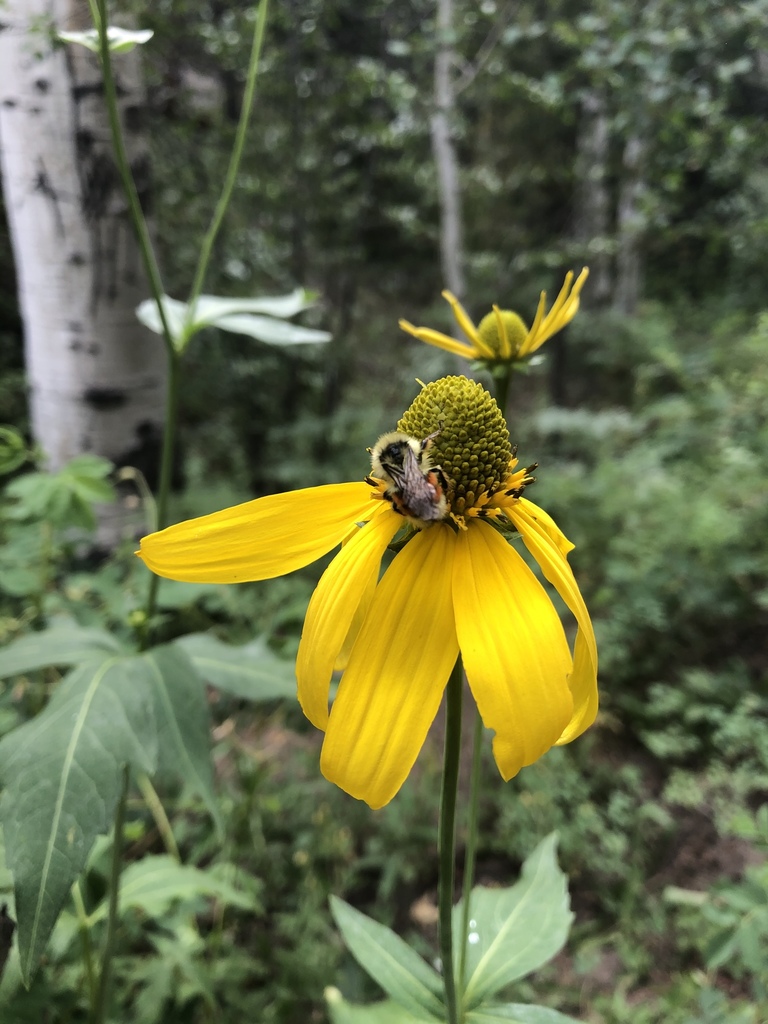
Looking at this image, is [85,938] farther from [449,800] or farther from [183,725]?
[449,800]

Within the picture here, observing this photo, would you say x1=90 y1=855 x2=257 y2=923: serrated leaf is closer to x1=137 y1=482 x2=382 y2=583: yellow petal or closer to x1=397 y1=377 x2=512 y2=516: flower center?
x1=137 y1=482 x2=382 y2=583: yellow petal

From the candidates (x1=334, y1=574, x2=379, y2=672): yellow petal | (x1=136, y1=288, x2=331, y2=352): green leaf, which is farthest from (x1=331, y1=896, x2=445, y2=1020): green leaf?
(x1=136, y1=288, x2=331, y2=352): green leaf

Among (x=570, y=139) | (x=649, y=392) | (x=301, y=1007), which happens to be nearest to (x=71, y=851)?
(x=301, y=1007)

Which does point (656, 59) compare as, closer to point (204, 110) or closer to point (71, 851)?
point (204, 110)

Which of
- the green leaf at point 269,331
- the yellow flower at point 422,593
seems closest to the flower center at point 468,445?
the yellow flower at point 422,593

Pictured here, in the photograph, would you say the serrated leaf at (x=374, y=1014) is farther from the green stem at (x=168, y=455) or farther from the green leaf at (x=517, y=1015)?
the green stem at (x=168, y=455)

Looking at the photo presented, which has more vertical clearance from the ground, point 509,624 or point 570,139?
point 570,139

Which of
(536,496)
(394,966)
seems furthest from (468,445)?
(536,496)
